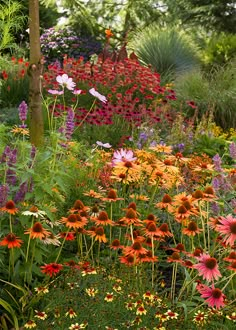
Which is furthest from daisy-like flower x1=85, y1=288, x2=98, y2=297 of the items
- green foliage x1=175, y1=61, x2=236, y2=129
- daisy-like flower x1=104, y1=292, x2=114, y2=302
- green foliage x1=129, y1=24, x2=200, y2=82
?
green foliage x1=129, y1=24, x2=200, y2=82

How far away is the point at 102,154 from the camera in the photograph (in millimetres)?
4859

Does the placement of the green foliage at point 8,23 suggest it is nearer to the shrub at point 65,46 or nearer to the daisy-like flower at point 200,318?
→ the daisy-like flower at point 200,318

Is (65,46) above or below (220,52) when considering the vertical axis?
below

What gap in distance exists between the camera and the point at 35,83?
482 cm

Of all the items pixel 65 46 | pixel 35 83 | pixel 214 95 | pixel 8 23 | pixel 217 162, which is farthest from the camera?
pixel 65 46

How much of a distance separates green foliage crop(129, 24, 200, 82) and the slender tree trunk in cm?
762

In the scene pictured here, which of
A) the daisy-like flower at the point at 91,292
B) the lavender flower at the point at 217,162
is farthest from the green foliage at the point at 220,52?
the daisy-like flower at the point at 91,292

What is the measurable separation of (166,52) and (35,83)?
29.0ft

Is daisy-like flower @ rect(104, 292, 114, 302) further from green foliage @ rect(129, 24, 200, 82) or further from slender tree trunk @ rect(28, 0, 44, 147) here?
green foliage @ rect(129, 24, 200, 82)

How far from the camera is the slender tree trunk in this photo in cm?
488

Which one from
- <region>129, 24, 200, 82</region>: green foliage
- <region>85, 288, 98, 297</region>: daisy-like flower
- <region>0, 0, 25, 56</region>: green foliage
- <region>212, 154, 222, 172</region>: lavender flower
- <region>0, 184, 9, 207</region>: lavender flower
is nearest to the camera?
<region>85, 288, 98, 297</region>: daisy-like flower

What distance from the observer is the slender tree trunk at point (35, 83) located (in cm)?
488

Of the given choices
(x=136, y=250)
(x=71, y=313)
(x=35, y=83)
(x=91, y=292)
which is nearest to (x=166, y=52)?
(x=35, y=83)

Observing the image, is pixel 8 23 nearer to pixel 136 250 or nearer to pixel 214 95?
pixel 136 250
